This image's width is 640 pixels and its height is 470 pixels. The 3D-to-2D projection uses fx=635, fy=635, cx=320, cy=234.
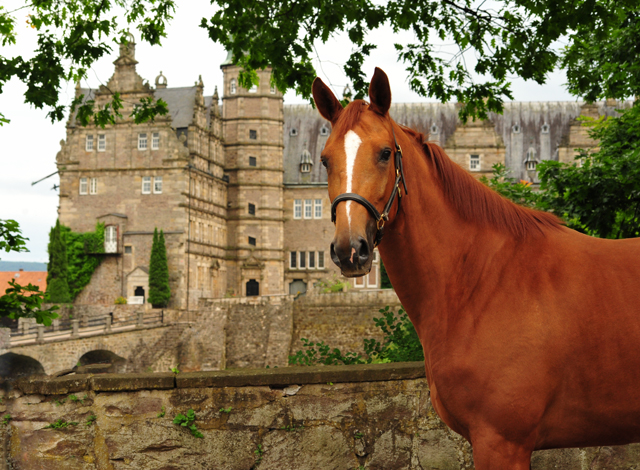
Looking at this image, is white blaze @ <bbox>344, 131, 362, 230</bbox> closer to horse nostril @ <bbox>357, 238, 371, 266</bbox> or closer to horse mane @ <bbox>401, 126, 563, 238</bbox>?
horse nostril @ <bbox>357, 238, 371, 266</bbox>

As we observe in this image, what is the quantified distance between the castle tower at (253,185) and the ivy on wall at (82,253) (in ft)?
32.4

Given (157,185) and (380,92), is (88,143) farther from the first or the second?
(380,92)

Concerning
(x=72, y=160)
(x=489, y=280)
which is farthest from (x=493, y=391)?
(x=72, y=160)

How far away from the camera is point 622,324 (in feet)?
9.30

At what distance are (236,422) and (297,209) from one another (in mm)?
46524

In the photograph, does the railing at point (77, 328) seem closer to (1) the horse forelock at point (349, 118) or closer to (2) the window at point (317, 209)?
(2) the window at point (317, 209)

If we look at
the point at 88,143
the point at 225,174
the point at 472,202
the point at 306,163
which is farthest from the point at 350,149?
the point at 306,163

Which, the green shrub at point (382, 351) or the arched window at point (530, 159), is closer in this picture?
the green shrub at point (382, 351)

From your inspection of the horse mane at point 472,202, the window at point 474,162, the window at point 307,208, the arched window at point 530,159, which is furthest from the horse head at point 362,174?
the arched window at point 530,159

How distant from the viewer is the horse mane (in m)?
3.18

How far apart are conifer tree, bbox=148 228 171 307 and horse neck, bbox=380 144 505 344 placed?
38071 millimetres

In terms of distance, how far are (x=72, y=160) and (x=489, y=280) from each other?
43627 millimetres

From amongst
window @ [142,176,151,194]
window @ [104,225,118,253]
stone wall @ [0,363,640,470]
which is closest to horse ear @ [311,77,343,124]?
stone wall @ [0,363,640,470]

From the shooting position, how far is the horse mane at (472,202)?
3.18 metres
